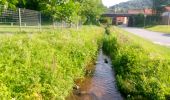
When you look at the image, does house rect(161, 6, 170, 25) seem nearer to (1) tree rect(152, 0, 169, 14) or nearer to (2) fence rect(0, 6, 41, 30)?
(1) tree rect(152, 0, 169, 14)

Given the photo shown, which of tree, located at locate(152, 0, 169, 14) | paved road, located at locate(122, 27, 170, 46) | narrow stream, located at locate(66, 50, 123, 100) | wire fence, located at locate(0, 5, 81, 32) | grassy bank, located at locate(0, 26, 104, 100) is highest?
tree, located at locate(152, 0, 169, 14)

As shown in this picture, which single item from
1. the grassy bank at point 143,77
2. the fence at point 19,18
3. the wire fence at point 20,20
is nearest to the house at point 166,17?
the wire fence at point 20,20

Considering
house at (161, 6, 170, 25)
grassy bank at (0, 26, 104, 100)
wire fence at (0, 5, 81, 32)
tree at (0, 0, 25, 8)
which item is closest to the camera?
tree at (0, 0, 25, 8)

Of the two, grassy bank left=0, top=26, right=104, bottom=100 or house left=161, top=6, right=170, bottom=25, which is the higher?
house left=161, top=6, right=170, bottom=25

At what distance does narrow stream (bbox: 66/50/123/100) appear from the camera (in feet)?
38.1

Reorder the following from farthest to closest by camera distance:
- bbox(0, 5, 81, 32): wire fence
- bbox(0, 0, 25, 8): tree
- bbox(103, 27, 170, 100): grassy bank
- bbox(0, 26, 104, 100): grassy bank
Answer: bbox(0, 5, 81, 32): wire fence, bbox(103, 27, 170, 100): grassy bank, bbox(0, 26, 104, 100): grassy bank, bbox(0, 0, 25, 8): tree

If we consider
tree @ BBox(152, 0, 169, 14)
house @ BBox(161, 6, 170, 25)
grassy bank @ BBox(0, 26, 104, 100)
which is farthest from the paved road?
tree @ BBox(152, 0, 169, 14)

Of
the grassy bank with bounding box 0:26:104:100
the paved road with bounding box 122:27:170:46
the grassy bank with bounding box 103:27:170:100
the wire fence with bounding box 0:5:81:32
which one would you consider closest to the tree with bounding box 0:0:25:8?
the grassy bank with bounding box 0:26:104:100

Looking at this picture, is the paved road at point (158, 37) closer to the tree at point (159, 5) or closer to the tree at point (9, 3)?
the tree at point (9, 3)

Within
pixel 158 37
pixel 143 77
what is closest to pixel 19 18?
pixel 143 77

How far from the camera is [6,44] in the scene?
962 cm

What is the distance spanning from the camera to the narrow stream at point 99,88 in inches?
457

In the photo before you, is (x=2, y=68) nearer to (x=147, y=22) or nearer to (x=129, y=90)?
(x=129, y=90)

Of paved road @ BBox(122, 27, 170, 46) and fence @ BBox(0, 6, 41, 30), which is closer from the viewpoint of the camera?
fence @ BBox(0, 6, 41, 30)
